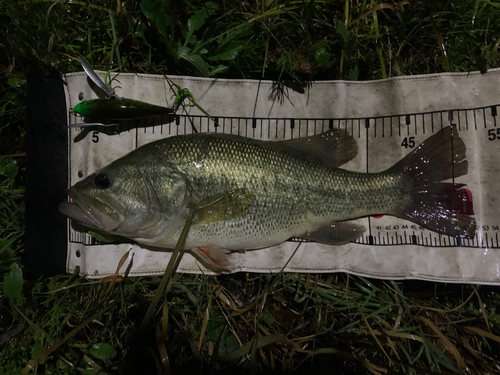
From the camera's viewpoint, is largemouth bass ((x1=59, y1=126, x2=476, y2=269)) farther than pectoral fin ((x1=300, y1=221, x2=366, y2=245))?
No

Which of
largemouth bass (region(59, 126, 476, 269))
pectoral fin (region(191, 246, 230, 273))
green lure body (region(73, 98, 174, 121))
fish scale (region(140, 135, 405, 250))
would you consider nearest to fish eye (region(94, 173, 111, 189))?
largemouth bass (region(59, 126, 476, 269))

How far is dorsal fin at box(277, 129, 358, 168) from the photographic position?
2.17 metres

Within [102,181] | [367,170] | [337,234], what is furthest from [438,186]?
[102,181]

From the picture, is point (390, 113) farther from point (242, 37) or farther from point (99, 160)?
point (99, 160)

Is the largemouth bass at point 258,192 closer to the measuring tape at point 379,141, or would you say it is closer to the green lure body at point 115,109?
the measuring tape at point 379,141

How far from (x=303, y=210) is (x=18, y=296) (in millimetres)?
2049

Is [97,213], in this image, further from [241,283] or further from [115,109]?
[241,283]

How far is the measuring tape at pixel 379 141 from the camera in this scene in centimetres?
217

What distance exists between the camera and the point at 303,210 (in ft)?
6.66

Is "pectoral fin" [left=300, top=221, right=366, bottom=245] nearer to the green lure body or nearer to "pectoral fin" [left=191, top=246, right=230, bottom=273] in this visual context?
"pectoral fin" [left=191, top=246, right=230, bottom=273]

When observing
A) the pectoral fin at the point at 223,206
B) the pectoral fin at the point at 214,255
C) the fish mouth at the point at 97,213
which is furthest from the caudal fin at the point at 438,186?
the fish mouth at the point at 97,213

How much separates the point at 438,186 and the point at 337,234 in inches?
30.8

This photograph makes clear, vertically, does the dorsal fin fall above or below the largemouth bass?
above

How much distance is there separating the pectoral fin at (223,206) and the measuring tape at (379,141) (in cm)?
58
